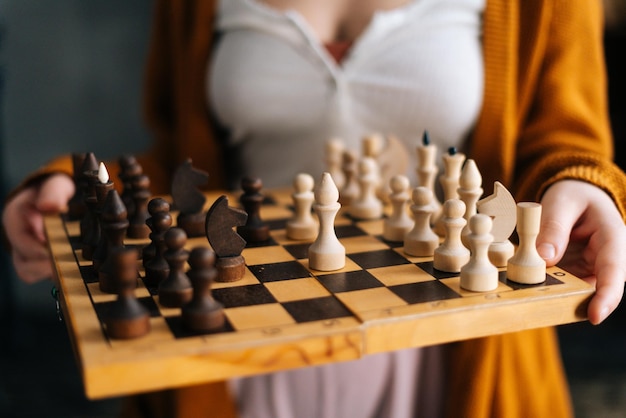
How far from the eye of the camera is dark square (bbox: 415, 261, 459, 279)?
0.88 metres

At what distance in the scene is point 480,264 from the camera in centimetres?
84

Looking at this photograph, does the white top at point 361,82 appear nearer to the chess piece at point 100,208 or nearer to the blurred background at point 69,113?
the chess piece at point 100,208

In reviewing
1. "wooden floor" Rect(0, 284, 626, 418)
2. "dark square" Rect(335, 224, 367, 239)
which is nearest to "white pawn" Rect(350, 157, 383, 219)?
"dark square" Rect(335, 224, 367, 239)

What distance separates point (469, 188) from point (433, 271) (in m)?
0.16

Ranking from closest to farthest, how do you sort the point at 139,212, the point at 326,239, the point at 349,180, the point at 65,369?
the point at 326,239 < the point at 139,212 < the point at 349,180 < the point at 65,369

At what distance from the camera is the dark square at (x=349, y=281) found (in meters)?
0.85

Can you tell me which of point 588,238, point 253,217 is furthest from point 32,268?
point 588,238

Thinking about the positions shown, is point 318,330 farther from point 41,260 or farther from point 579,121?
point 579,121

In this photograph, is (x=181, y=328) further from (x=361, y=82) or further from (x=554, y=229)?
(x=361, y=82)

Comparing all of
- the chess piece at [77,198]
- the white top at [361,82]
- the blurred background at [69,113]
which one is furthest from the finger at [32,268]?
the blurred background at [69,113]

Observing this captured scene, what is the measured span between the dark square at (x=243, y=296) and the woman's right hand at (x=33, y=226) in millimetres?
A: 493

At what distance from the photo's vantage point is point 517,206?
0.87 m

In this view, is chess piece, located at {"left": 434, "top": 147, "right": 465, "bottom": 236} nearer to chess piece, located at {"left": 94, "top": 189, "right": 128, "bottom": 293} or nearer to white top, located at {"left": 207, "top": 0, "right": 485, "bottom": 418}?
white top, located at {"left": 207, "top": 0, "right": 485, "bottom": 418}

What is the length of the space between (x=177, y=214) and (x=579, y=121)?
0.78 m
